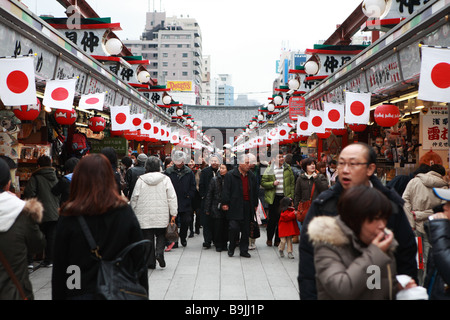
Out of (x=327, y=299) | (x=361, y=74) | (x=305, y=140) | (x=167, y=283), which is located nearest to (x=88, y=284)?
(x=327, y=299)

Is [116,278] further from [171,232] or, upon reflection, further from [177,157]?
[177,157]

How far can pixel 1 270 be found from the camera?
9.17 ft

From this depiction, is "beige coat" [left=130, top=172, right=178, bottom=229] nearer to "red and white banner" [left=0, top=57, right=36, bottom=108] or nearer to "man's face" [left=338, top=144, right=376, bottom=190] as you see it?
"red and white banner" [left=0, top=57, right=36, bottom=108]

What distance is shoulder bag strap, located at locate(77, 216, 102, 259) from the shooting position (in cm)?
268

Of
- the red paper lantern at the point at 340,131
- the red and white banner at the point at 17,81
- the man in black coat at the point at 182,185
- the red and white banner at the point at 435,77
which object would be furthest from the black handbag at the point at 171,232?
the red paper lantern at the point at 340,131

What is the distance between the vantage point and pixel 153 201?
21.8ft

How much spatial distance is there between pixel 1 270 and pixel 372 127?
36.5ft

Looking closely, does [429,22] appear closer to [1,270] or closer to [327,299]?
[327,299]

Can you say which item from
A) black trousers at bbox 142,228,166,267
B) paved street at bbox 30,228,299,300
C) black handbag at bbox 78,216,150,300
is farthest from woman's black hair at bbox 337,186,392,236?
black trousers at bbox 142,228,166,267

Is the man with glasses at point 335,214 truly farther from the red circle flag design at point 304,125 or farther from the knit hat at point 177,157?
the red circle flag design at point 304,125

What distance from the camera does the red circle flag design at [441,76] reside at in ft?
15.6

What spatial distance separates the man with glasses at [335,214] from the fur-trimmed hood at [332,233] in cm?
31

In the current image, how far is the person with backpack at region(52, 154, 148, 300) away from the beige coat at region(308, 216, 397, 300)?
53.1 inches

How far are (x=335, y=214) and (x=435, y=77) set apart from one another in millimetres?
3130
